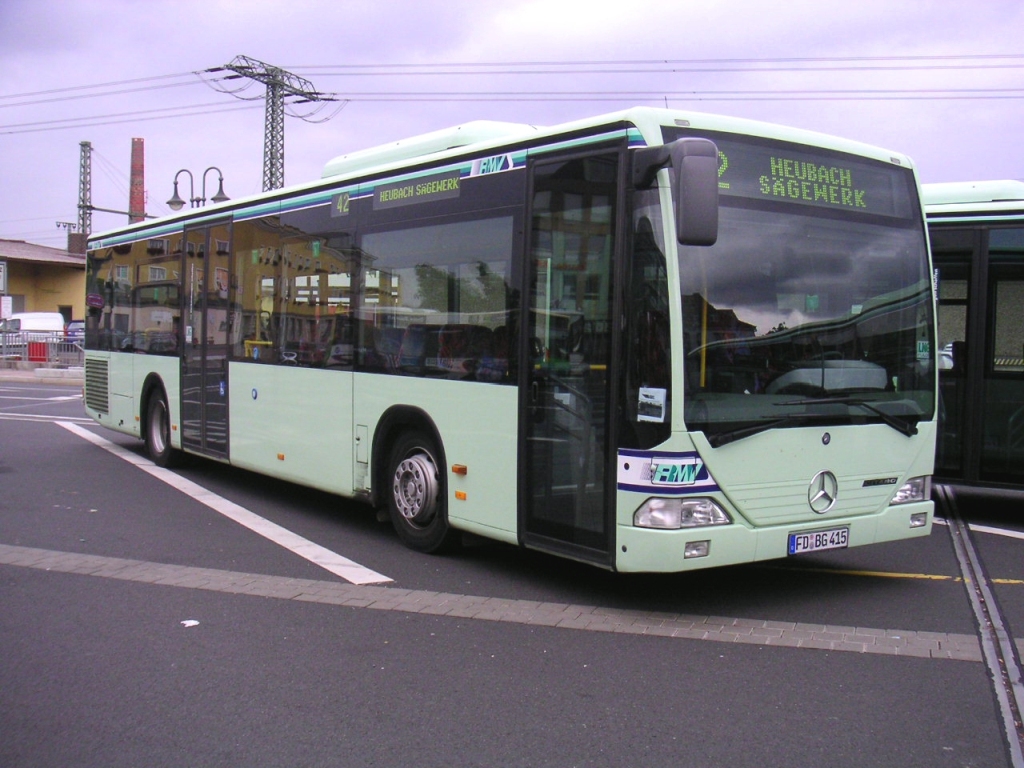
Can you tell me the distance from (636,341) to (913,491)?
2539 millimetres

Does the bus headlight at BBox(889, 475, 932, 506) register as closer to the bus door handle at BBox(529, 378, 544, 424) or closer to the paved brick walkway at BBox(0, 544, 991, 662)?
the paved brick walkway at BBox(0, 544, 991, 662)

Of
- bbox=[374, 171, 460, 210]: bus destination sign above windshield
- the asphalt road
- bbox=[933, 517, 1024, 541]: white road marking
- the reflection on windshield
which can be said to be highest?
bbox=[374, 171, 460, 210]: bus destination sign above windshield

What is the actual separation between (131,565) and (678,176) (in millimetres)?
4961

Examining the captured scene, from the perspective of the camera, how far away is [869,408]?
680 cm

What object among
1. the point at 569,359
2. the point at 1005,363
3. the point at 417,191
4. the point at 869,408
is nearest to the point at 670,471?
the point at 569,359

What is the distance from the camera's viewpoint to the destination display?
6.26 metres

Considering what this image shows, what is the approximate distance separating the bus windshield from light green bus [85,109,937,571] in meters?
0.01

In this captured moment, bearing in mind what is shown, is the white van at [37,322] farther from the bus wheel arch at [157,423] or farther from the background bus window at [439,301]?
the background bus window at [439,301]

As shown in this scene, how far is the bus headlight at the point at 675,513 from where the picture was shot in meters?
5.96

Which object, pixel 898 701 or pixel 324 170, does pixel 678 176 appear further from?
pixel 324 170

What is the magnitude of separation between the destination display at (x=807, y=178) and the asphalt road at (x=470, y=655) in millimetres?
2629

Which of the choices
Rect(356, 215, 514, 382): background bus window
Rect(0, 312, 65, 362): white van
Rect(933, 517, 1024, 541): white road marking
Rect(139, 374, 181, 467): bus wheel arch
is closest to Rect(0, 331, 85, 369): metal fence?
Rect(0, 312, 65, 362): white van

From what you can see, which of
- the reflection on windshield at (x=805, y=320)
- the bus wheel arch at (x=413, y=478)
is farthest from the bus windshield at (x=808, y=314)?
the bus wheel arch at (x=413, y=478)

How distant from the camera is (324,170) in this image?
32.1ft
